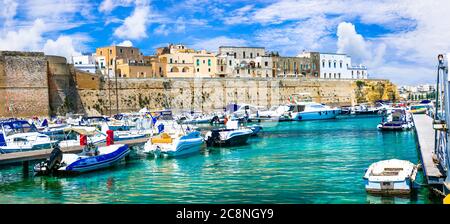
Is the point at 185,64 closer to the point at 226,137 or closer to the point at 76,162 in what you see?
the point at 226,137

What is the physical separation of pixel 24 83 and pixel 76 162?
12.6 m

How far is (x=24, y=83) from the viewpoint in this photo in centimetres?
1977

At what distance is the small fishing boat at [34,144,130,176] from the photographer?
835cm

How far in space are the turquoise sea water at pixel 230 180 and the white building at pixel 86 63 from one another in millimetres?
14254

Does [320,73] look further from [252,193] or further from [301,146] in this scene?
[252,193]

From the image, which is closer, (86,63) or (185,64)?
(86,63)

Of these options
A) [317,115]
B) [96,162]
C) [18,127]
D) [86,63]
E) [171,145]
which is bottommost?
[96,162]

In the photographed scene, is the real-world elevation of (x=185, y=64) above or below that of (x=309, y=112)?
above

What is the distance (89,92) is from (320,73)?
1124 centimetres

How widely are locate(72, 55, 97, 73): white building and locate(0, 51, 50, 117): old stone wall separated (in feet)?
13.3

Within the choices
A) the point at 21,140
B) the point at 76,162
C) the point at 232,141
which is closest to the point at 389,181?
the point at 76,162

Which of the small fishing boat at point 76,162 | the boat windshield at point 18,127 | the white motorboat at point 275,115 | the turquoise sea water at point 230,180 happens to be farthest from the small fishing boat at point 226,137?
the white motorboat at point 275,115

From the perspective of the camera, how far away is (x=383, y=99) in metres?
33.9

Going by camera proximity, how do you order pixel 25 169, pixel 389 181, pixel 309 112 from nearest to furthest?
pixel 389 181 → pixel 25 169 → pixel 309 112
